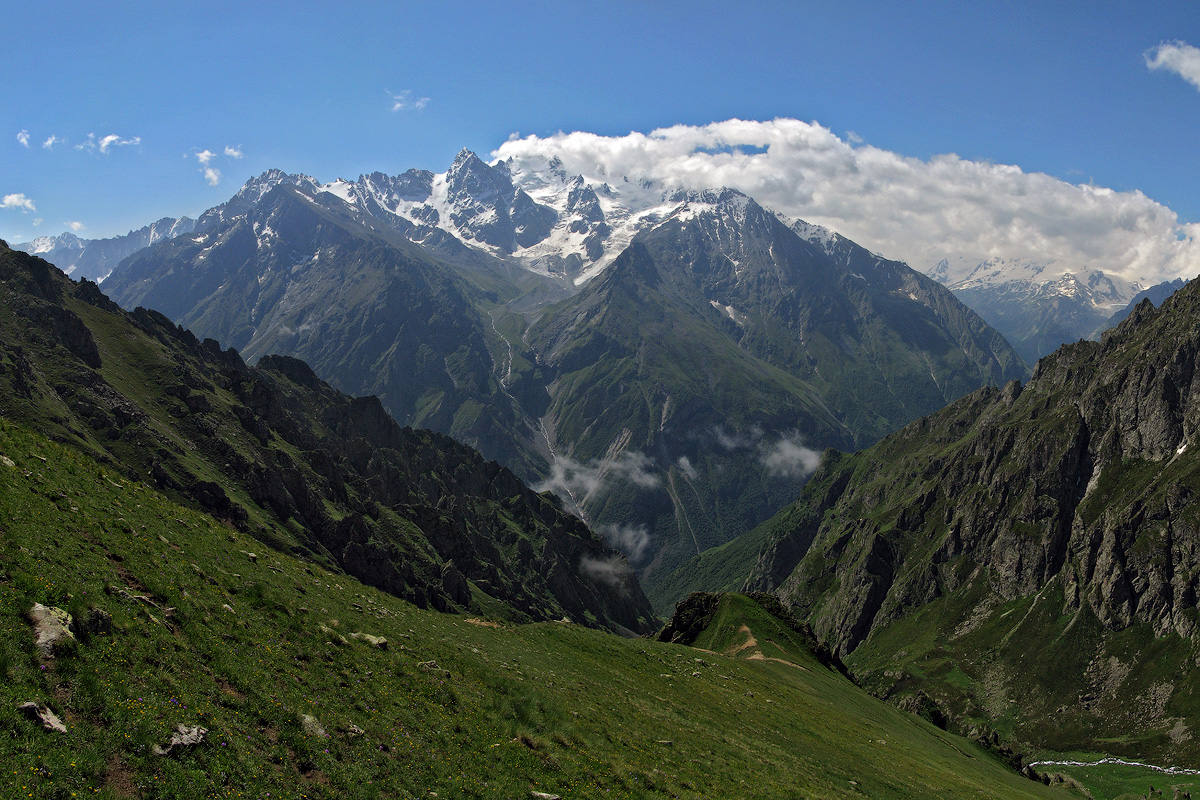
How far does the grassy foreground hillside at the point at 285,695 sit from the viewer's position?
20.1 meters

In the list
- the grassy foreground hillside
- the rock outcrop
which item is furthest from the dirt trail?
the rock outcrop

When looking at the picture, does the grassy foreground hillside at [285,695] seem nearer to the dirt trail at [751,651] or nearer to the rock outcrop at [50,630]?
the rock outcrop at [50,630]

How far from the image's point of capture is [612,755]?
33.3 metres

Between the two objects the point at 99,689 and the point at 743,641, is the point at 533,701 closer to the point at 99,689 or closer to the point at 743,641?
the point at 99,689

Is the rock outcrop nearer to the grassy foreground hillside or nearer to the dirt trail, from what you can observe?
the grassy foreground hillside

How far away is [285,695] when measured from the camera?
26.2 m

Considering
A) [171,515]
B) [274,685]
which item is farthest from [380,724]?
[171,515]

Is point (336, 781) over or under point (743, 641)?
over

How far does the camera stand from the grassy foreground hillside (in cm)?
2012

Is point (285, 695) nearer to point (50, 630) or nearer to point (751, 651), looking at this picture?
point (50, 630)

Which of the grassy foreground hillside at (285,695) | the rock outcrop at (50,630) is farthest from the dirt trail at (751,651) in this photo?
the rock outcrop at (50,630)

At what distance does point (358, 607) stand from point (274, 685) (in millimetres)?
18615

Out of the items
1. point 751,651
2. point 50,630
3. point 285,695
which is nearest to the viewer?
point 50,630

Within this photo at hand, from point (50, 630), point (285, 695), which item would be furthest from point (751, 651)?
point (50, 630)
